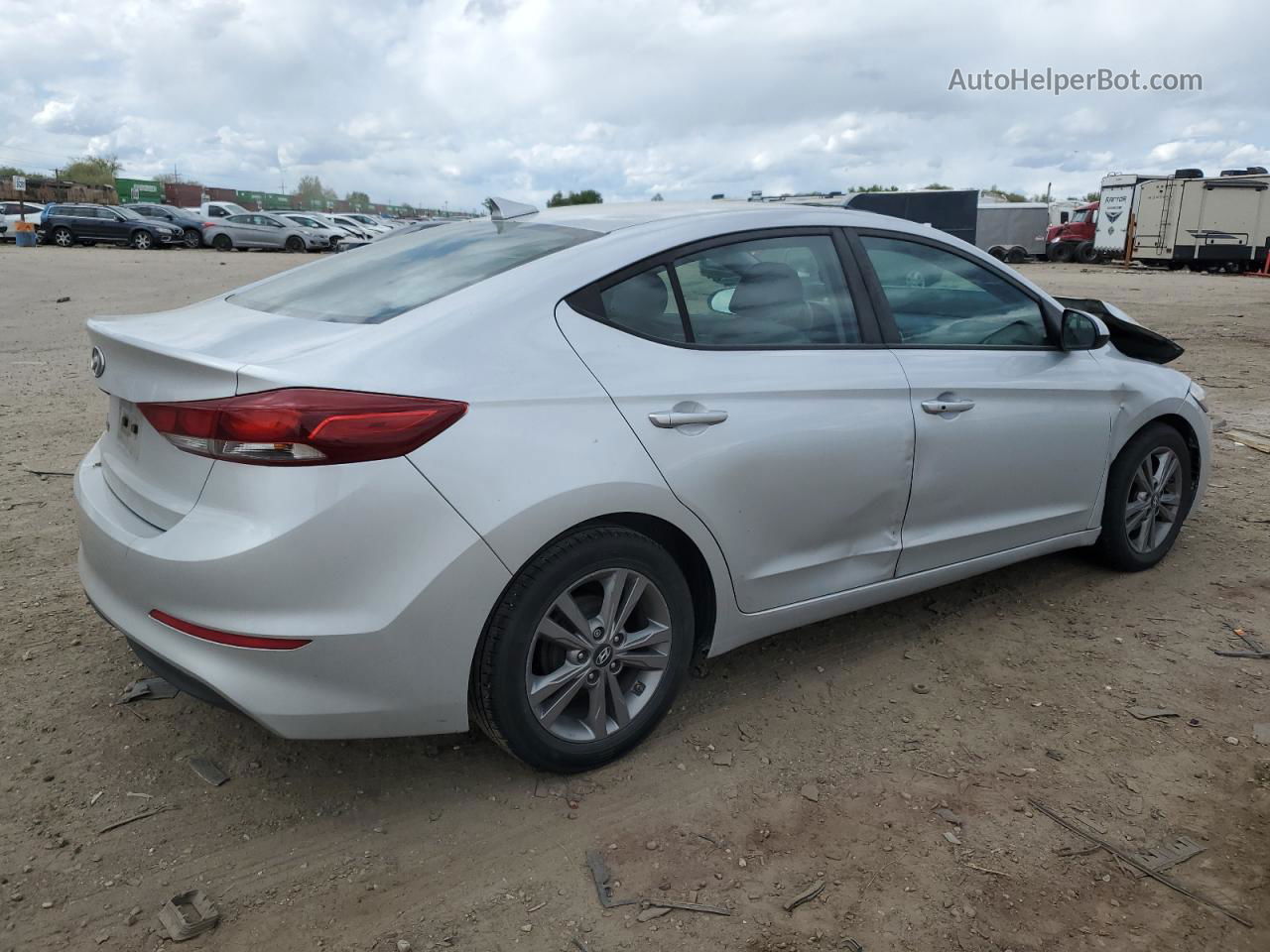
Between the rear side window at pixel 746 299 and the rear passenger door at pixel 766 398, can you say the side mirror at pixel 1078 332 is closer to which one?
the rear passenger door at pixel 766 398

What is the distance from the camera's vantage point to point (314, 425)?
7.79 ft

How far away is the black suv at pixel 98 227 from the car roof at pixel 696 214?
113 feet

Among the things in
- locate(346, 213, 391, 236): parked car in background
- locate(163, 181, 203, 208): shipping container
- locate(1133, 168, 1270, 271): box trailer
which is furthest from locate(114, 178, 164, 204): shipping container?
locate(1133, 168, 1270, 271): box trailer

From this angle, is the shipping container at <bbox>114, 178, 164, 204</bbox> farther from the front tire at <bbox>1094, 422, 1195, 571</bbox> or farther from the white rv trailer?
the front tire at <bbox>1094, 422, 1195, 571</bbox>

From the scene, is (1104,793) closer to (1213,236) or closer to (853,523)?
(853,523)

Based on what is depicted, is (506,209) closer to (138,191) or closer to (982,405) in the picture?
(982,405)

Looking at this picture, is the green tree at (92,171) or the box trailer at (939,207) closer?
the box trailer at (939,207)

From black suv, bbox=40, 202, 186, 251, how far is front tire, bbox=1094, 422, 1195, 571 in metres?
35.2

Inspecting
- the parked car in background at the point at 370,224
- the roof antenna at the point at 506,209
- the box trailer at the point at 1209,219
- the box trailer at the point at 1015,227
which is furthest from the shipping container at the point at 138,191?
the roof antenna at the point at 506,209

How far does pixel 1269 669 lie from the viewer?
12.1ft

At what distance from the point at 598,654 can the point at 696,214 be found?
1505mm

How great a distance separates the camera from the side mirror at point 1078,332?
4008mm

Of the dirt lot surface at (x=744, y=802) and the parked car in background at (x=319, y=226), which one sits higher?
the parked car in background at (x=319, y=226)

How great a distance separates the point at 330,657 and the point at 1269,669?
3.36m
